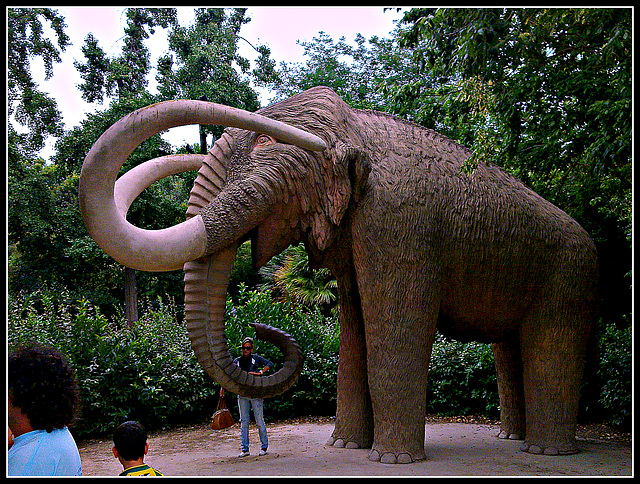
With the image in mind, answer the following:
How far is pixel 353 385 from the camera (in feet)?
20.1

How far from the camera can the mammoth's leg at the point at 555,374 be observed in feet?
18.6

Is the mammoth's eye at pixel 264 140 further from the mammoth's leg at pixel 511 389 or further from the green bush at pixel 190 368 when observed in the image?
the green bush at pixel 190 368

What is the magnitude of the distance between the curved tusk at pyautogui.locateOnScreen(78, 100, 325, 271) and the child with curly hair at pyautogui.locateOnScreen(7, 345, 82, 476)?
156 centimetres

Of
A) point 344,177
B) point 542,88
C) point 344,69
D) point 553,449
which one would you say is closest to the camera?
point 344,177

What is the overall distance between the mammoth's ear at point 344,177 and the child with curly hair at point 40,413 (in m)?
2.85

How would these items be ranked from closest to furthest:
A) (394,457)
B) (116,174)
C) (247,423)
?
(116,174), (394,457), (247,423)

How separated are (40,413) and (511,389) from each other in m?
5.29

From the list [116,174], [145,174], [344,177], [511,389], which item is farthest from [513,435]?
[116,174]

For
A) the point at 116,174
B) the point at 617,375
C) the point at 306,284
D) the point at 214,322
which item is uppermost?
the point at 116,174

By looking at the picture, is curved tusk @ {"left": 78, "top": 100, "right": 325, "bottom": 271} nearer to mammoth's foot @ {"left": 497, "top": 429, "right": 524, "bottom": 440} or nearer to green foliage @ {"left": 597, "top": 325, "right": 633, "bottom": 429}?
mammoth's foot @ {"left": 497, "top": 429, "right": 524, "bottom": 440}

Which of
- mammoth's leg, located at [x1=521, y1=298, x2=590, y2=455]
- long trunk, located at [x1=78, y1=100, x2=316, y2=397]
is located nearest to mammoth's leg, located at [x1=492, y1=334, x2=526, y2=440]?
mammoth's leg, located at [x1=521, y1=298, x2=590, y2=455]

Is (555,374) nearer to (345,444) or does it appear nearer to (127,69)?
(345,444)

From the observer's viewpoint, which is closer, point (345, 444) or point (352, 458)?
point (352, 458)

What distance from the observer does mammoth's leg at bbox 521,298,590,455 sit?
5.66m
